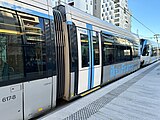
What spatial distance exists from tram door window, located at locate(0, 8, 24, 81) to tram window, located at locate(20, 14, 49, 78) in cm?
16

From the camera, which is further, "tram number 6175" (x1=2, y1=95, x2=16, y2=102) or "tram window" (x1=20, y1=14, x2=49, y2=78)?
"tram window" (x1=20, y1=14, x2=49, y2=78)

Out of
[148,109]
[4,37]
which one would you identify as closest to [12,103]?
[4,37]

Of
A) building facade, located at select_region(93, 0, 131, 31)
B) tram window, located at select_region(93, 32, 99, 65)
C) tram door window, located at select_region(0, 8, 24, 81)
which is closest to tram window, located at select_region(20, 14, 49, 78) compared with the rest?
tram door window, located at select_region(0, 8, 24, 81)

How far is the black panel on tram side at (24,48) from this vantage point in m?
2.68

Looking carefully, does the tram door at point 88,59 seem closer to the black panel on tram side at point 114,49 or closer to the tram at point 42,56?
the tram at point 42,56

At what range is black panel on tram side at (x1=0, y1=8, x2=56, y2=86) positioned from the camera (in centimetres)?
268

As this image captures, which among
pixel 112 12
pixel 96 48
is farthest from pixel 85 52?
pixel 112 12

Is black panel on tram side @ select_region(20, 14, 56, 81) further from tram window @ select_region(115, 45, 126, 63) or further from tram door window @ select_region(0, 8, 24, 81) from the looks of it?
tram window @ select_region(115, 45, 126, 63)

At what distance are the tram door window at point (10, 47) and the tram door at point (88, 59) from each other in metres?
2.06

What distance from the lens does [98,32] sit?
18.9 feet

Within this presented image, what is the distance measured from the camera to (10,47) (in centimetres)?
276

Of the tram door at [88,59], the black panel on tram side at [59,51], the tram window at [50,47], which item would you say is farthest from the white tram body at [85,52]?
the tram window at [50,47]

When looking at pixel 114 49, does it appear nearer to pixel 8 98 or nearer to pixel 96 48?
pixel 96 48

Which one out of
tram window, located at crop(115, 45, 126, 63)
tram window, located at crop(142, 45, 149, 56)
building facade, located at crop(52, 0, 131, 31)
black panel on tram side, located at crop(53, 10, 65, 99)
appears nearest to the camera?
black panel on tram side, located at crop(53, 10, 65, 99)
